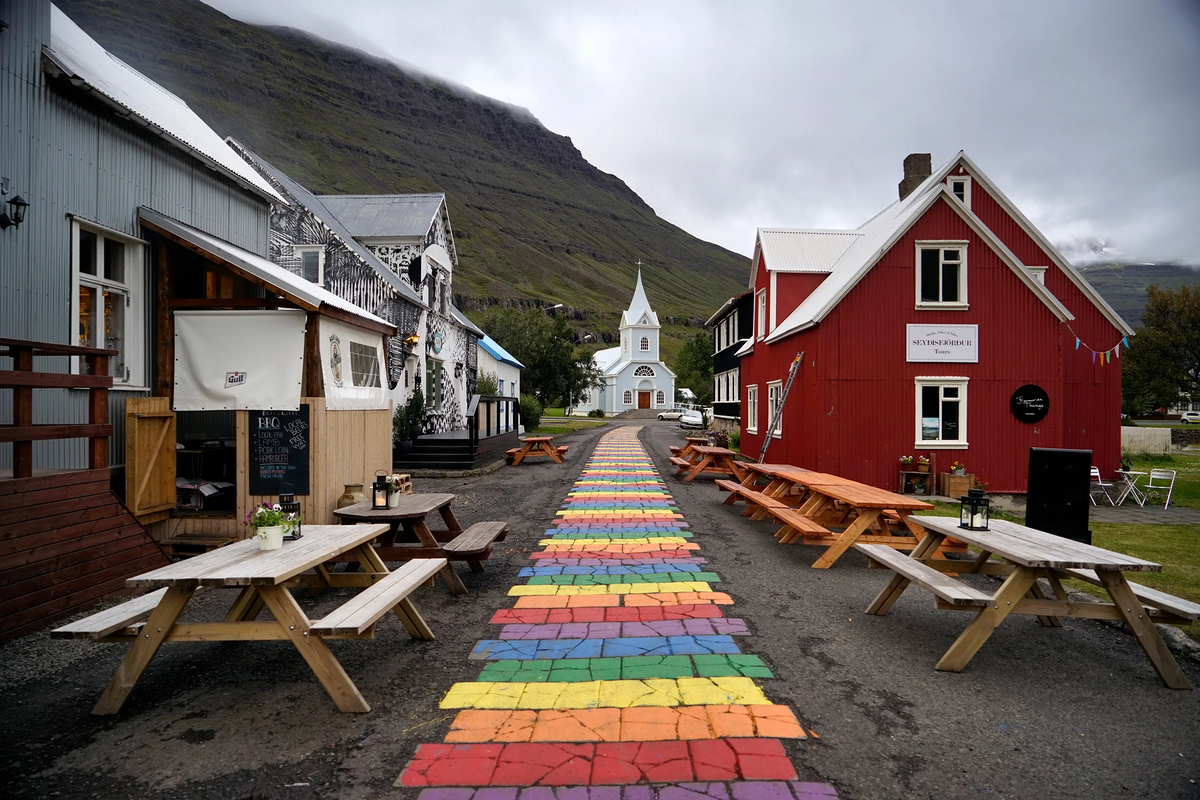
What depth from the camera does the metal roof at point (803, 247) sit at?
800 inches

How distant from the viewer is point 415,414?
18969 mm

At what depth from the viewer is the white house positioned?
257 ft

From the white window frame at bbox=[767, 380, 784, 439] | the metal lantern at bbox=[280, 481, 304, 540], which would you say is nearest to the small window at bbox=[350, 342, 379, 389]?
the metal lantern at bbox=[280, 481, 304, 540]

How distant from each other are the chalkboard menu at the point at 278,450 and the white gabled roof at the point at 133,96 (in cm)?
396

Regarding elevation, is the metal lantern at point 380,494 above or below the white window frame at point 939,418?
below

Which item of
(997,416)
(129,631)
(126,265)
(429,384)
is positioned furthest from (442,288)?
(129,631)

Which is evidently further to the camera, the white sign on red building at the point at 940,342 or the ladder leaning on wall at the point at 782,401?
the ladder leaning on wall at the point at 782,401

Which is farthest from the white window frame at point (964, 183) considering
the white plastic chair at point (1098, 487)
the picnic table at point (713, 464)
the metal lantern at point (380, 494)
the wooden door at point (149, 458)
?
the wooden door at point (149, 458)

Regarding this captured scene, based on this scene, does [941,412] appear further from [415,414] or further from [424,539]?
[415,414]

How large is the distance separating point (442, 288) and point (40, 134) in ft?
57.1

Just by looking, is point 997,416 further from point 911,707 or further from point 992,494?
point 911,707

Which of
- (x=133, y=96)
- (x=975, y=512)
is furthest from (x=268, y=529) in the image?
(x=133, y=96)

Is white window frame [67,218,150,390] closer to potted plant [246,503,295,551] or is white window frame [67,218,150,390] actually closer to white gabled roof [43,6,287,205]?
white gabled roof [43,6,287,205]

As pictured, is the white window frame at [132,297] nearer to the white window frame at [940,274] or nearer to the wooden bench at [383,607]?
the wooden bench at [383,607]
